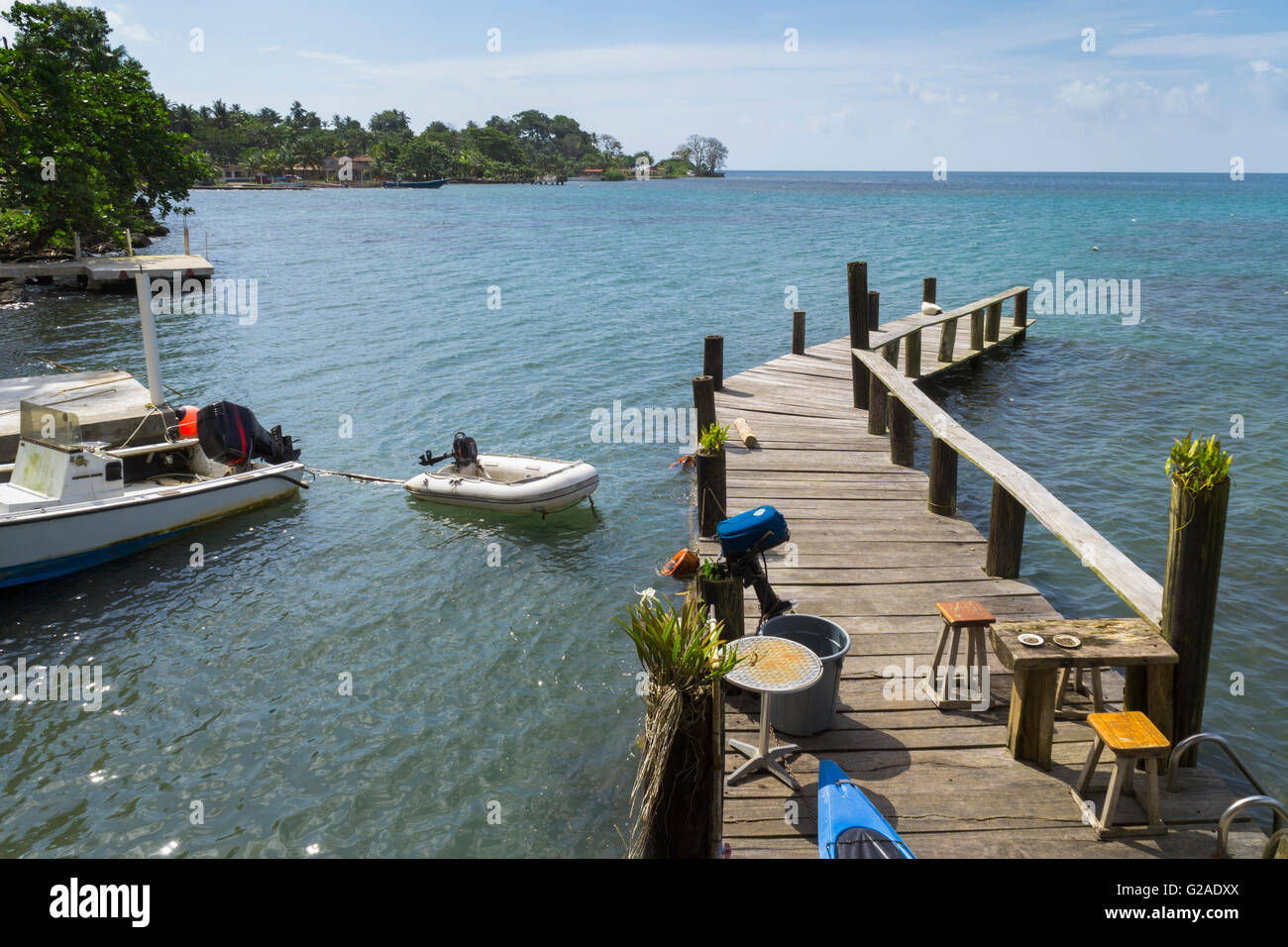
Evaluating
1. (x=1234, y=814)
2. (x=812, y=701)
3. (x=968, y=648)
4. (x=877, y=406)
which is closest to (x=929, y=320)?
(x=877, y=406)

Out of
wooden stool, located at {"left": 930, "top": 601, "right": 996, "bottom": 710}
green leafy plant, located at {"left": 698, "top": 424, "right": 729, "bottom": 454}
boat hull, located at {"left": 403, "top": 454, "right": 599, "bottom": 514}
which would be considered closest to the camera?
wooden stool, located at {"left": 930, "top": 601, "right": 996, "bottom": 710}

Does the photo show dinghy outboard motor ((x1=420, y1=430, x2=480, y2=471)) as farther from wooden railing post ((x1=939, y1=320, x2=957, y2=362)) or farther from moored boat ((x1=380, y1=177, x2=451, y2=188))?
moored boat ((x1=380, y1=177, x2=451, y2=188))

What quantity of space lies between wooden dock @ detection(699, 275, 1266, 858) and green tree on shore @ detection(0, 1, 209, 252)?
2852 cm

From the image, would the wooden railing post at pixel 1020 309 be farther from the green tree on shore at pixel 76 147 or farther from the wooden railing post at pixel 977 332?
the green tree on shore at pixel 76 147

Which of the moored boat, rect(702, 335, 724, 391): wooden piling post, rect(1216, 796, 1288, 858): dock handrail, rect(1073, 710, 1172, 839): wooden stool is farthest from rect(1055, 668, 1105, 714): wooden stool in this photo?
the moored boat

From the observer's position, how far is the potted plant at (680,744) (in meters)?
3.75

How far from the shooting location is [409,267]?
4431cm

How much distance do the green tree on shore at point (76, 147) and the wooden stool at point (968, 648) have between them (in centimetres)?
3140

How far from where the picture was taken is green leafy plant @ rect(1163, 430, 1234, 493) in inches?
196

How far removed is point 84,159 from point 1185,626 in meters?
39.4

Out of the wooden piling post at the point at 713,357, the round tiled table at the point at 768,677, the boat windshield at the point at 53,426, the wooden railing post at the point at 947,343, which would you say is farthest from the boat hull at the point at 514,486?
the wooden railing post at the point at 947,343

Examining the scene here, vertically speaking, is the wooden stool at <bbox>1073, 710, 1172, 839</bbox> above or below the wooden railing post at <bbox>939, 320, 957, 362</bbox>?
below

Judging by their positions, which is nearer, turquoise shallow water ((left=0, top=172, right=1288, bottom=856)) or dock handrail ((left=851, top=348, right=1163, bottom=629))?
dock handrail ((left=851, top=348, right=1163, bottom=629))

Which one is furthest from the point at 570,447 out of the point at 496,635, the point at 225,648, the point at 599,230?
the point at 599,230
